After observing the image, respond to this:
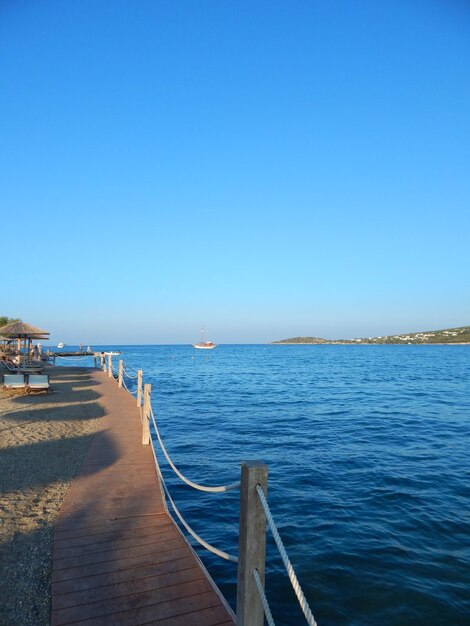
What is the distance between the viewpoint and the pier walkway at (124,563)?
353cm

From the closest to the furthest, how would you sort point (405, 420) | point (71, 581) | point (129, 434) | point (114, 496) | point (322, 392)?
point (71, 581) → point (114, 496) → point (129, 434) → point (405, 420) → point (322, 392)

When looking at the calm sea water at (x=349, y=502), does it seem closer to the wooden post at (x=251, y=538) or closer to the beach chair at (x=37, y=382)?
the wooden post at (x=251, y=538)

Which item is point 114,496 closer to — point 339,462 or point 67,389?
point 339,462

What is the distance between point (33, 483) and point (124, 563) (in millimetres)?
3486

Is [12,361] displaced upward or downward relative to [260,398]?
upward

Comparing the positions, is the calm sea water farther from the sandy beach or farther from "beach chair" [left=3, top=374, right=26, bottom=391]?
"beach chair" [left=3, top=374, right=26, bottom=391]

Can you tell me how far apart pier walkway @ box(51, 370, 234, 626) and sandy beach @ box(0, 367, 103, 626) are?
7.2 inches

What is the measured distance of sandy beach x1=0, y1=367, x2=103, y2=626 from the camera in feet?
12.5

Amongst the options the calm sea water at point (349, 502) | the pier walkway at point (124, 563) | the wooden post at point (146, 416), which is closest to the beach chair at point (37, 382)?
the calm sea water at point (349, 502)

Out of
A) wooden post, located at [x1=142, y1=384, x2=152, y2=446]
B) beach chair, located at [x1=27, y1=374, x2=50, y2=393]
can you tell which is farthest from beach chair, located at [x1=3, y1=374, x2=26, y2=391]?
wooden post, located at [x1=142, y1=384, x2=152, y2=446]

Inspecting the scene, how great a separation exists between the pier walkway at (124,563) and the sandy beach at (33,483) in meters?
0.18

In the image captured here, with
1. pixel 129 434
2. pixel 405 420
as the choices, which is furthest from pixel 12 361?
pixel 405 420

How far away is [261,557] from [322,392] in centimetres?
2440

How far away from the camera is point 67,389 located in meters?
18.5
